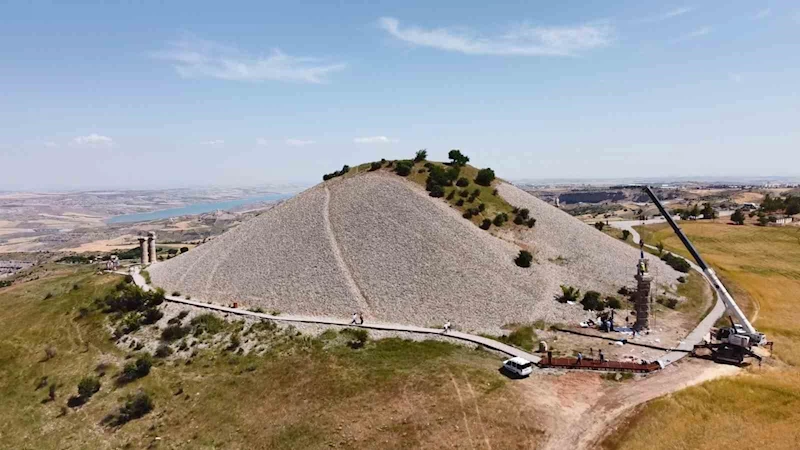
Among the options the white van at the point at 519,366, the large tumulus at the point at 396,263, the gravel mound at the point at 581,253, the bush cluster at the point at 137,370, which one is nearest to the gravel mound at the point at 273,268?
the large tumulus at the point at 396,263

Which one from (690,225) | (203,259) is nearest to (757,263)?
(690,225)

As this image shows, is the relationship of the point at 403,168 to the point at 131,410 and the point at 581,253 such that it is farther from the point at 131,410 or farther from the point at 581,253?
the point at 131,410

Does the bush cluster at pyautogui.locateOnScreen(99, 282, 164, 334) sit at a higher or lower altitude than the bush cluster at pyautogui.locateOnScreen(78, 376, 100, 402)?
higher

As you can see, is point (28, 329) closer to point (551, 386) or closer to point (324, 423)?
point (324, 423)

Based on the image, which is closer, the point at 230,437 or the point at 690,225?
the point at 230,437

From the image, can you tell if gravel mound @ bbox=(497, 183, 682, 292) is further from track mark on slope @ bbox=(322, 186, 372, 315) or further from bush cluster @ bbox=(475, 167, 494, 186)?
track mark on slope @ bbox=(322, 186, 372, 315)

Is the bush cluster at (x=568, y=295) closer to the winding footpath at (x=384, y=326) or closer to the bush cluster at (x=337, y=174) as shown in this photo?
the winding footpath at (x=384, y=326)

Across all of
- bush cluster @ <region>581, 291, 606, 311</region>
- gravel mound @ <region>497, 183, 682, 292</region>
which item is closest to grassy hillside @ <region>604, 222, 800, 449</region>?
gravel mound @ <region>497, 183, 682, 292</region>
